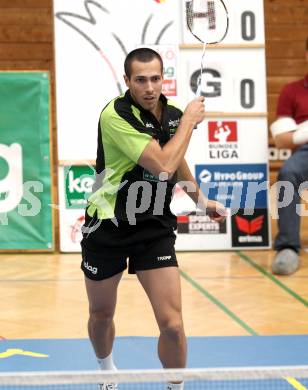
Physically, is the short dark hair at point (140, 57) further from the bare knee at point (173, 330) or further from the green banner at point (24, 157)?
the green banner at point (24, 157)

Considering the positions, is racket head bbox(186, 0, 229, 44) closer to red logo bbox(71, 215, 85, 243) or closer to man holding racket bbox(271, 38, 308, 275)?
man holding racket bbox(271, 38, 308, 275)

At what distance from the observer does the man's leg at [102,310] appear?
4.81 metres

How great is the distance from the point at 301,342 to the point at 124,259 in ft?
6.37

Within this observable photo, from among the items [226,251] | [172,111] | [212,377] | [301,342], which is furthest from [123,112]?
[226,251]

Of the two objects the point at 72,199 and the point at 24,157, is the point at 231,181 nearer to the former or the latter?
the point at 72,199

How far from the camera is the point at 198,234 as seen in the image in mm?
9203

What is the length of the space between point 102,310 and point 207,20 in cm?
189

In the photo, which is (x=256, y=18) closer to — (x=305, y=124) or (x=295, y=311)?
(x=305, y=124)

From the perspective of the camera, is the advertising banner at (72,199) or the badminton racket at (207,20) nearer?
the badminton racket at (207,20)

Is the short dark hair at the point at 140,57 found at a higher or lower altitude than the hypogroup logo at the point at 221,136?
higher

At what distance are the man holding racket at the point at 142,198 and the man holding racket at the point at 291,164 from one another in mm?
3681

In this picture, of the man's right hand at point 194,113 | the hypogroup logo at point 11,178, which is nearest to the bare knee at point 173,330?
the man's right hand at point 194,113

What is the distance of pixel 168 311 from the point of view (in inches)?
181

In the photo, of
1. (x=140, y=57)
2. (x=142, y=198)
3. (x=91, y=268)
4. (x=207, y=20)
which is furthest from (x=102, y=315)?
(x=207, y=20)
